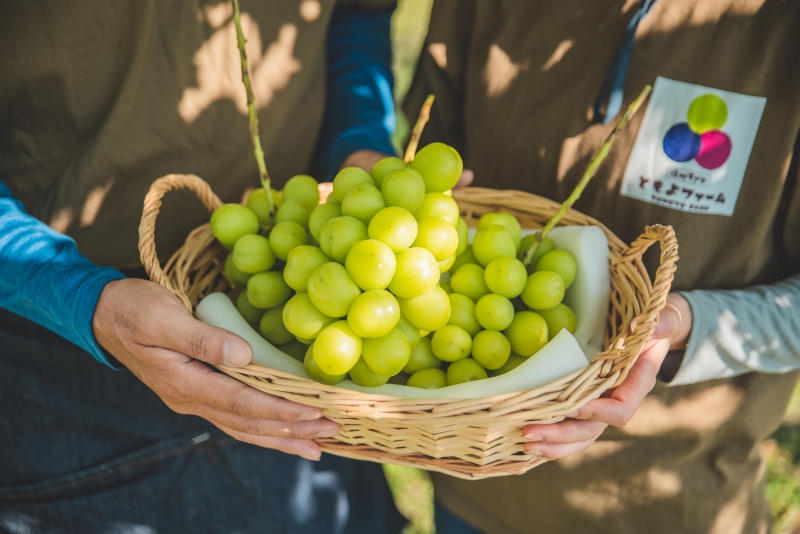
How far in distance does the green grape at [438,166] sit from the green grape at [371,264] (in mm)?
257

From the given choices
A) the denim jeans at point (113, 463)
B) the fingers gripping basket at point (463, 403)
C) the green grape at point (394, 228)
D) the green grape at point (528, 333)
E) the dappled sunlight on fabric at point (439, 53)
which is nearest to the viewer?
the fingers gripping basket at point (463, 403)

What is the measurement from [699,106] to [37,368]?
63.3 inches

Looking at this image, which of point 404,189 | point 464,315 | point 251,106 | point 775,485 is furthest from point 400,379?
point 775,485

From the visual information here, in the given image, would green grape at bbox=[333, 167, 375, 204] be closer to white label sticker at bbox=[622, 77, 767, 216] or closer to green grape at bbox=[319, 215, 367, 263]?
green grape at bbox=[319, 215, 367, 263]

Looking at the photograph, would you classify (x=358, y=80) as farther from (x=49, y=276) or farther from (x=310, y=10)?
(x=49, y=276)

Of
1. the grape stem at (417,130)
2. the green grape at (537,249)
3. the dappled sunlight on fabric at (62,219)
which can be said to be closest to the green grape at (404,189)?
the grape stem at (417,130)

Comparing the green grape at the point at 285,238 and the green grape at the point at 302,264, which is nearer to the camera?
the green grape at the point at 302,264

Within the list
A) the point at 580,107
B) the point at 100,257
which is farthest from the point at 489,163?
the point at 100,257

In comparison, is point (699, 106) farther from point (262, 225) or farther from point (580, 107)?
point (262, 225)

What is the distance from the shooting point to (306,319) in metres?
0.99

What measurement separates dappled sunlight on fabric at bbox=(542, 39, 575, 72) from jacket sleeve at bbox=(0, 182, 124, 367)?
3.59ft

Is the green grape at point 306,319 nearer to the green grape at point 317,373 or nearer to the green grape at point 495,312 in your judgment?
the green grape at point 317,373

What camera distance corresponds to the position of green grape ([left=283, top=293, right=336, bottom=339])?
987mm

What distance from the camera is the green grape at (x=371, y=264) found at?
3.08 feet
